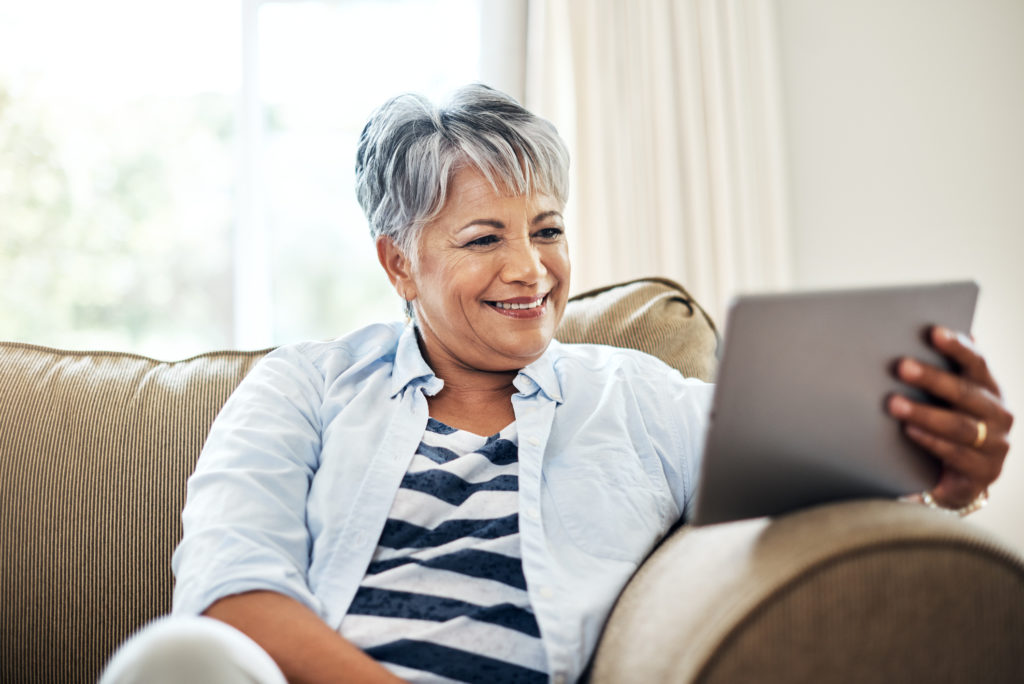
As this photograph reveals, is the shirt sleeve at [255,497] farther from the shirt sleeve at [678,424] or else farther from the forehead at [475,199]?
the shirt sleeve at [678,424]

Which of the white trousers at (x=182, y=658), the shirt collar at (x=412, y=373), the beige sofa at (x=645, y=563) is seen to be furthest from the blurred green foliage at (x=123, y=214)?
the white trousers at (x=182, y=658)

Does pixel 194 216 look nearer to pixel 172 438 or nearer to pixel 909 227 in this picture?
pixel 172 438

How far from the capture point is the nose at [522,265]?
118cm

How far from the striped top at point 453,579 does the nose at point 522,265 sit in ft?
0.70

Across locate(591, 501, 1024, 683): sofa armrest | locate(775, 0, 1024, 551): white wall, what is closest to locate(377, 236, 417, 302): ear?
locate(591, 501, 1024, 683): sofa armrest

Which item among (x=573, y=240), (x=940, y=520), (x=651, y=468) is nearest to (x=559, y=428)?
→ (x=651, y=468)

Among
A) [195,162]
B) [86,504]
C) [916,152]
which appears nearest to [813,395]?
[86,504]

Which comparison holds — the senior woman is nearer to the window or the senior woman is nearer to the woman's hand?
the woman's hand

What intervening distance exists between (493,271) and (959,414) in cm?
63

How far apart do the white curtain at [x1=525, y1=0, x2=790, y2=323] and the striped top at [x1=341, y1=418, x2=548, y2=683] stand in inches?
48.2

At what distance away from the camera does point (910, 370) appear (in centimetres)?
74

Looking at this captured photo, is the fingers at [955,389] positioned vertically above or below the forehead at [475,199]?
below

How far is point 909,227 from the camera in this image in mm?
2256

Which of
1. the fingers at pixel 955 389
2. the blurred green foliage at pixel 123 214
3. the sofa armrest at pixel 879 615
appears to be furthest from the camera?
the blurred green foliage at pixel 123 214
